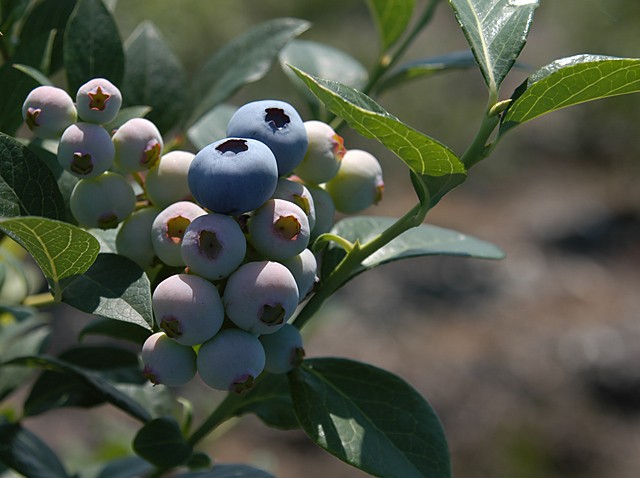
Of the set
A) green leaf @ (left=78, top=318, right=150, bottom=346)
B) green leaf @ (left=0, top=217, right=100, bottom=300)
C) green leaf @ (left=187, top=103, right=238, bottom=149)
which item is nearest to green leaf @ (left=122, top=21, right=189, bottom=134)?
green leaf @ (left=187, top=103, right=238, bottom=149)

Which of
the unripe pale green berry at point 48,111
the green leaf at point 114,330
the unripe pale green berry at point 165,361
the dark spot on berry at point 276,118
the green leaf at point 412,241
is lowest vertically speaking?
the green leaf at point 114,330

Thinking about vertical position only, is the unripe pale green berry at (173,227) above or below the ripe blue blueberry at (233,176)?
below

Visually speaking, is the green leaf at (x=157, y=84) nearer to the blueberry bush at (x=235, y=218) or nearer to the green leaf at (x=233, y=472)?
the blueberry bush at (x=235, y=218)

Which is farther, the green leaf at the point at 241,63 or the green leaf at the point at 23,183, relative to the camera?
the green leaf at the point at 241,63

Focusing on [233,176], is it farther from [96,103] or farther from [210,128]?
[210,128]

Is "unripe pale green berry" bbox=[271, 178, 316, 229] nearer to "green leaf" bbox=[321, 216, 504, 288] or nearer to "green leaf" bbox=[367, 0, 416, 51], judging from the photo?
"green leaf" bbox=[321, 216, 504, 288]

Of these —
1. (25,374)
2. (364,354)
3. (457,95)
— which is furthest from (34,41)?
(457,95)

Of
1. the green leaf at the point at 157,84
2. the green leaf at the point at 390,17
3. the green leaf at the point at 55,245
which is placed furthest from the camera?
the green leaf at the point at 390,17

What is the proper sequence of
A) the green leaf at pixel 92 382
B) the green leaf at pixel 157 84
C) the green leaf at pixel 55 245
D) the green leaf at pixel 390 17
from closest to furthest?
the green leaf at pixel 55 245 → the green leaf at pixel 92 382 → the green leaf at pixel 157 84 → the green leaf at pixel 390 17

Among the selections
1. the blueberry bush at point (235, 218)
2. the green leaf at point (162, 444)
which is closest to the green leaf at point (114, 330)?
the blueberry bush at point (235, 218)
